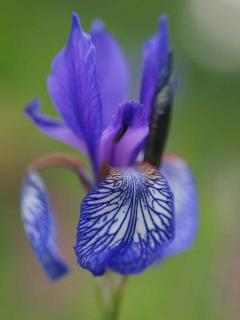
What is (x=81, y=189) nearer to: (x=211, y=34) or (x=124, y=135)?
(x=124, y=135)

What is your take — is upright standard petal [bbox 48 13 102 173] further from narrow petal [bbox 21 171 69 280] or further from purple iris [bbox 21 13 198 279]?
narrow petal [bbox 21 171 69 280]

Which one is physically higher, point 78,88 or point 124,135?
point 78,88

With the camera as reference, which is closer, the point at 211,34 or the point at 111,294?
the point at 111,294

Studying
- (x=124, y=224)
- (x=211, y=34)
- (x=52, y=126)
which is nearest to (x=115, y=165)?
(x=52, y=126)

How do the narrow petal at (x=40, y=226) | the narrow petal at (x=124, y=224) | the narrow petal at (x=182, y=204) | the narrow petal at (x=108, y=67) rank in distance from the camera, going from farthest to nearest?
the narrow petal at (x=108, y=67)
the narrow petal at (x=182, y=204)
the narrow petal at (x=40, y=226)
the narrow petal at (x=124, y=224)

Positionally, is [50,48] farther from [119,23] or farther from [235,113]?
[119,23]

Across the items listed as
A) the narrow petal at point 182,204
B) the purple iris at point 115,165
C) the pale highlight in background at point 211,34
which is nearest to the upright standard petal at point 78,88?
the purple iris at point 115,165

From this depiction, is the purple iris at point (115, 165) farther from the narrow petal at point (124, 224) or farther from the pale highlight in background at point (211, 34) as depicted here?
the pale highlight in background at point (211, 34)

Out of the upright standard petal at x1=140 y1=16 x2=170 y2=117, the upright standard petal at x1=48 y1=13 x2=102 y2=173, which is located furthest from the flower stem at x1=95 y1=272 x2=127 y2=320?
the upright standard petal at x1=140 y1=16 x2=170 y2=117
